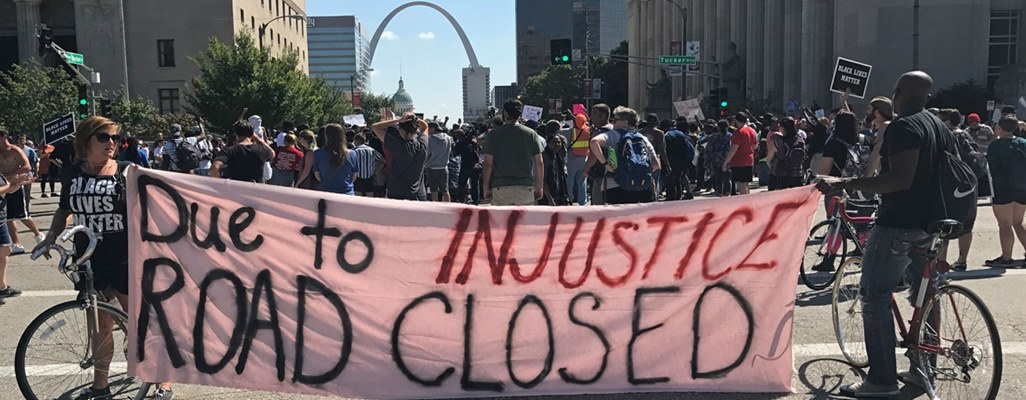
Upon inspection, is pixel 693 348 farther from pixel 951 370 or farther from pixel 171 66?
pixel 171 66

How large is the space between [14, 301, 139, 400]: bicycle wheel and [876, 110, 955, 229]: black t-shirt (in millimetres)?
4299

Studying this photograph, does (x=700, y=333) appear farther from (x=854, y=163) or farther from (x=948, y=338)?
(x=854, y=163)

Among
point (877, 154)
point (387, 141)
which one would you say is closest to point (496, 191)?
point (387, 141)

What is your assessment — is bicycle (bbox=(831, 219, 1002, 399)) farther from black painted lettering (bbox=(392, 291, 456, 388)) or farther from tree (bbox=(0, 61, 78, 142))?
tree (bbox=(0, 61, 78, 142))

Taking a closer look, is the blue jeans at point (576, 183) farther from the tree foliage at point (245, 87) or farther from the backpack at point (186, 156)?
the tree foliage at point (245, 87)

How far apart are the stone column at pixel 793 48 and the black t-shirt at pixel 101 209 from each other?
50.2m

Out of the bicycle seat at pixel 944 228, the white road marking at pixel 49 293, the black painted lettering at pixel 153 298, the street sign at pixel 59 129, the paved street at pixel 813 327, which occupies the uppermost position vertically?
the street sign at pixel 59 129

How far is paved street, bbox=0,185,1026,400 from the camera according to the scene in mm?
5043

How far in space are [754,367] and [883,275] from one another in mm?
885

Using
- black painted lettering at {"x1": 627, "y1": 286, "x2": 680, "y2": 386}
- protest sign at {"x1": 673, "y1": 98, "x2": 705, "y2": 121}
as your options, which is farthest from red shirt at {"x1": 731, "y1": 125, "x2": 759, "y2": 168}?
protest sign at {"x1": 673, "y1": 98, "x2": 705, "y2": 121}

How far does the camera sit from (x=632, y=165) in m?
8.34

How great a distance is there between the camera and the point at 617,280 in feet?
15.3

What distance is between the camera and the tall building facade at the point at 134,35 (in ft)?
184

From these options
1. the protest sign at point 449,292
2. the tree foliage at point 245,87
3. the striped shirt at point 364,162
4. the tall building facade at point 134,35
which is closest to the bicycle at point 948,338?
the protest sign at point 449,292
